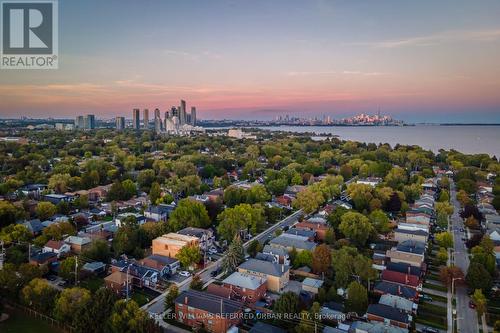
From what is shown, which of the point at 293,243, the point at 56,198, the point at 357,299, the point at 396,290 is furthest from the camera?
the point at 56,198

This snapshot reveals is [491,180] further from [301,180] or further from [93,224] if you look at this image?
[93,224]

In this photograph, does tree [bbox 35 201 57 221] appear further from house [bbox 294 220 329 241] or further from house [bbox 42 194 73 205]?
house [bbox 294 220 329 241]

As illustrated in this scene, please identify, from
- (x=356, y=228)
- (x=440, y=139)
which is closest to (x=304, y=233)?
(x=356, y=228)

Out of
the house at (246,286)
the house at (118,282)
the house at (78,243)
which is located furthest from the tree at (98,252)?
the house at (246,286)

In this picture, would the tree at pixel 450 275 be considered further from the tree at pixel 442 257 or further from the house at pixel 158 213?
the house at pixel 158 213

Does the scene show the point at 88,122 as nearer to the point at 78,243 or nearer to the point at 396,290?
the point at 78,243

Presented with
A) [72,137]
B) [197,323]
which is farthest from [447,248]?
[72,137]
